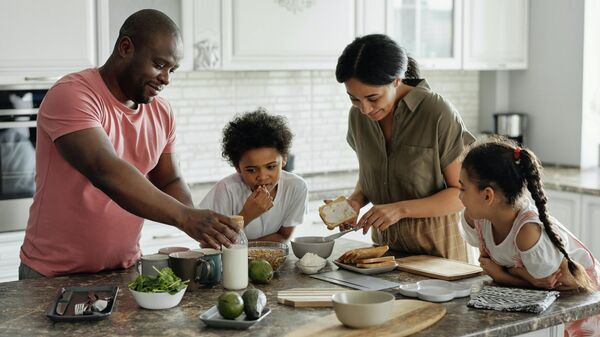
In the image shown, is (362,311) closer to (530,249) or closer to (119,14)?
(530,249)

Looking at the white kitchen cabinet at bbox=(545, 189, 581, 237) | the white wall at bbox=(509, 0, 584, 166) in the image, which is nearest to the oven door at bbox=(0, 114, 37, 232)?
the white kitchen cabinet at bbox=(545, 189, 581, 237)

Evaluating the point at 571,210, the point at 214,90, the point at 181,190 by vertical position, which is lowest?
the point at 571,210

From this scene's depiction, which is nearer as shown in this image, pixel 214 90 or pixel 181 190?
pixel 181 190

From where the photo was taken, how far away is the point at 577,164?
5.56 meters

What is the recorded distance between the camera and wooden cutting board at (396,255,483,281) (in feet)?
8.69

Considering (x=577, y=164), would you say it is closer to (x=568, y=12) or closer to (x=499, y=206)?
(x=568, y=12)

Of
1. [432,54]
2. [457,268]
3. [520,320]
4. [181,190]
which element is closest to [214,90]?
[432,54]

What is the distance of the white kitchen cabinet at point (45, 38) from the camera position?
4000 mm

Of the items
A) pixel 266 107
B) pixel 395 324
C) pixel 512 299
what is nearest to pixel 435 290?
pixel 512 299

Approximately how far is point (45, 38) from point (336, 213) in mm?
1872

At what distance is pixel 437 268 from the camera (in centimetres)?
274

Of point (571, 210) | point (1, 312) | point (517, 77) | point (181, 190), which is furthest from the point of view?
point (517, 77)

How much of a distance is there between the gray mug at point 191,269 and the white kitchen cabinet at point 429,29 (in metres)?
2.96

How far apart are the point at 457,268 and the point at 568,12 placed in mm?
3259
